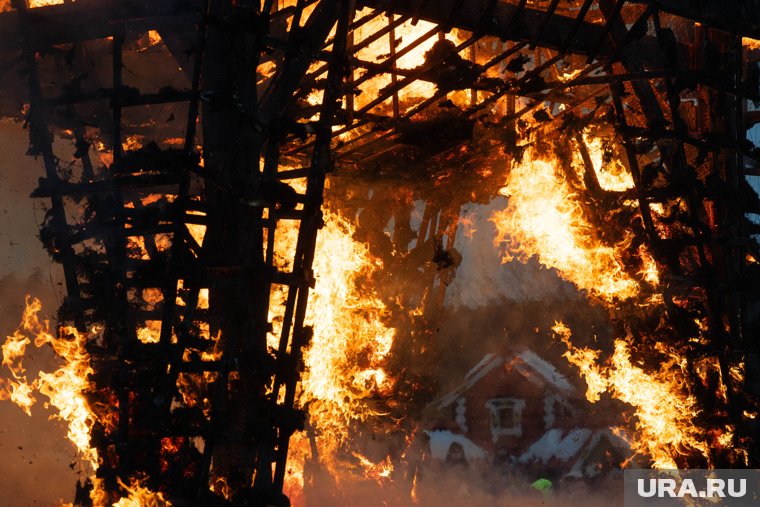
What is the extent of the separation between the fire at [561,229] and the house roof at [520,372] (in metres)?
14.5

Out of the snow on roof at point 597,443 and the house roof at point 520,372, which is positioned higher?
the house roof at point 520,372

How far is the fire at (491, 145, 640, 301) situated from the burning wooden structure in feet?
0.21

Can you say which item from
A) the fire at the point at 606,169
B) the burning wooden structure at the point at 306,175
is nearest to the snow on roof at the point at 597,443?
the burning wooden structure at the point at 306,175

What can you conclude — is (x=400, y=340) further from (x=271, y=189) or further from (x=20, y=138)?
(x=20, y=138)

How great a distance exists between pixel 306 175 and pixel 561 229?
17.5 ft

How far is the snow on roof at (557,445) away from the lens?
912 inches

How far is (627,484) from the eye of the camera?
72.5ft

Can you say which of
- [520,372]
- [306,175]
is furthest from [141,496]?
[520,372]

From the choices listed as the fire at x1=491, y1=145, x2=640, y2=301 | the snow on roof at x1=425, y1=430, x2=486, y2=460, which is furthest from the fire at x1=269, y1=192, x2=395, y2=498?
the snow on roof at x1=425, y1=430, x2=486, y2=460

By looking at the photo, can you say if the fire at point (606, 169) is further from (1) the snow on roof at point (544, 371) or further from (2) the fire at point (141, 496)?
(1) the snow on roof at point (544, 371)

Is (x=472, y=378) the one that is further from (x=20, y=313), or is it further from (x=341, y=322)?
(x=20, y=313)

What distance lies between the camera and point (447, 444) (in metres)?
24.1

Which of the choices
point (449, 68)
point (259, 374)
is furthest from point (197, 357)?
point (449, 68)

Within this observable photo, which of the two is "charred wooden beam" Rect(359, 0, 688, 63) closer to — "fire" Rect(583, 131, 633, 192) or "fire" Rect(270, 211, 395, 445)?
"fire" Rect(583, 131, 633, 192)
